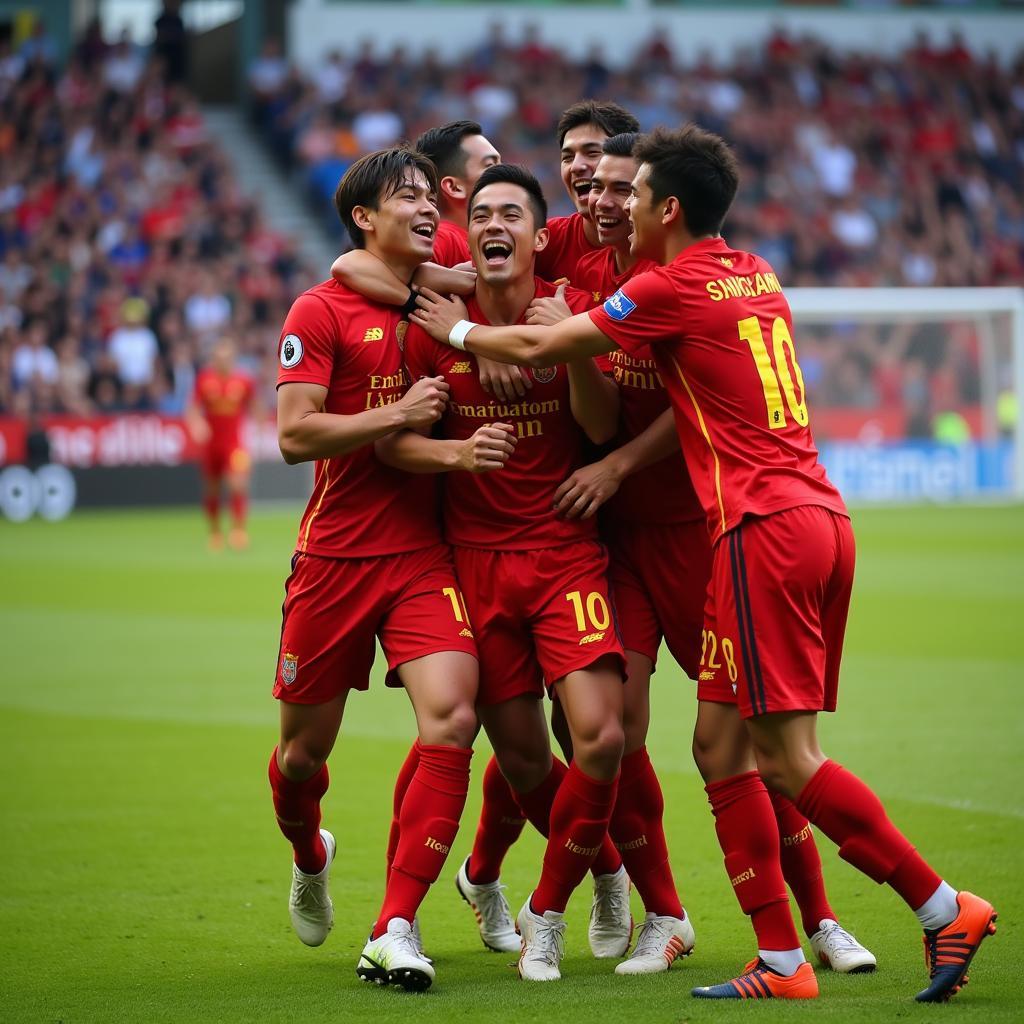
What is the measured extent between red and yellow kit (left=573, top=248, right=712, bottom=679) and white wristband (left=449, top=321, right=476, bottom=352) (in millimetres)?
559

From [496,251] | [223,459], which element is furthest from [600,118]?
[223,459]

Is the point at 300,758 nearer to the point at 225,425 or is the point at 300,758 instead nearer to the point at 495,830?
the point at 495,830

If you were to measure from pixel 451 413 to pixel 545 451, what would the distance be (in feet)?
1.12

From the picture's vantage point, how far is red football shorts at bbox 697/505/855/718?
478cm

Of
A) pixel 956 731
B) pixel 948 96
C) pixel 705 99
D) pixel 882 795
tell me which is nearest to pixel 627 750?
pixel 882 795

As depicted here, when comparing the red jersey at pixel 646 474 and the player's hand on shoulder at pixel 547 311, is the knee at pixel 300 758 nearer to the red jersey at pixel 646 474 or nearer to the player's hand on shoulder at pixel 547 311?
the red jersey at pixel 646 474

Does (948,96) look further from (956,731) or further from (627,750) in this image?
(627,750)

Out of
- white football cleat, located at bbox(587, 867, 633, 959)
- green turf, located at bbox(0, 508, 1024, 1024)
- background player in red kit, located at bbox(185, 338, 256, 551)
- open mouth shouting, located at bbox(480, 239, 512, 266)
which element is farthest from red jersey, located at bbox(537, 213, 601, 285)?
background player in red kit, located at bbox(185, 338, 256, 551)

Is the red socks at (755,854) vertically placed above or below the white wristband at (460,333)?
below

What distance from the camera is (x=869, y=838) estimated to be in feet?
15.4

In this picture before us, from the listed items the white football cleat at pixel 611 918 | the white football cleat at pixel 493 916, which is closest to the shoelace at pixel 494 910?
the white football cleat at pixel 493 916

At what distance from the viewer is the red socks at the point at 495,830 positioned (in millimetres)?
5875

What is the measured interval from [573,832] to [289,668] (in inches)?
42.1

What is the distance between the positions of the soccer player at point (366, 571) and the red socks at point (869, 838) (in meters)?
1.14
